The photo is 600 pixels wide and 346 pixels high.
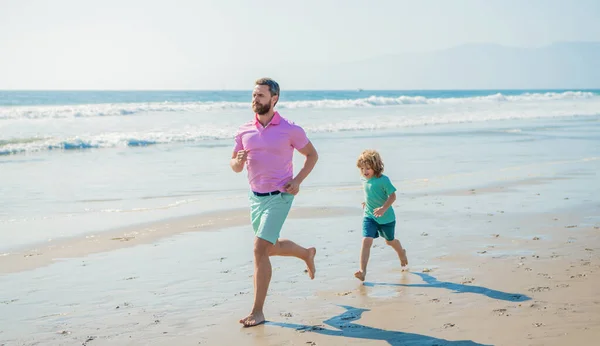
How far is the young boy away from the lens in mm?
6391

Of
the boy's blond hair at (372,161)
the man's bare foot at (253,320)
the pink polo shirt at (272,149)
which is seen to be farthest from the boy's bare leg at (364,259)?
the pink polo shirt at (272,149)

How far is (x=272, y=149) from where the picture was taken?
504 centimetres

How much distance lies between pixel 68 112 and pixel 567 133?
2971 cm

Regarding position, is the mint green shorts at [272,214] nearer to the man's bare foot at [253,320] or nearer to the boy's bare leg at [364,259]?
the man's bare foot at [253,320]

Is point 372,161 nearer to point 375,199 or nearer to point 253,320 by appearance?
point 375,199

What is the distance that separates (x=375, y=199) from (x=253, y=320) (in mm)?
1992

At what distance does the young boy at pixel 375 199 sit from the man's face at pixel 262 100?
1.65m

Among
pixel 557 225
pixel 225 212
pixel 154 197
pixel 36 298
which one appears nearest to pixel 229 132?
pixel 154 197

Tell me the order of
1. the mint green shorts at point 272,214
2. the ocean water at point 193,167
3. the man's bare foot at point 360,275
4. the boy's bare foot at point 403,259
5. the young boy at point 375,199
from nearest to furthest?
the mint green shorts at point 272,214 → the man's bare foot at point 360,275 → the young boy at point 375,199 → the boy's bare foot at point 403,259 → the ocean water at point 193,167

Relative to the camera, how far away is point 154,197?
11.6m

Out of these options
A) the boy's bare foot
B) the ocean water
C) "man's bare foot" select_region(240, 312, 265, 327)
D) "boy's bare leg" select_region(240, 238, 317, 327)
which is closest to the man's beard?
"boy's bare leg" select_region(240, 238, 317, 327)

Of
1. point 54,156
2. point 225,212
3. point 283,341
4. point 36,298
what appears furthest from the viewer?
point 54,156

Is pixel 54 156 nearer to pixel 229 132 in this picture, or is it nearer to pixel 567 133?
pixel 229 132

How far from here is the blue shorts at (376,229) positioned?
21.3 feet
